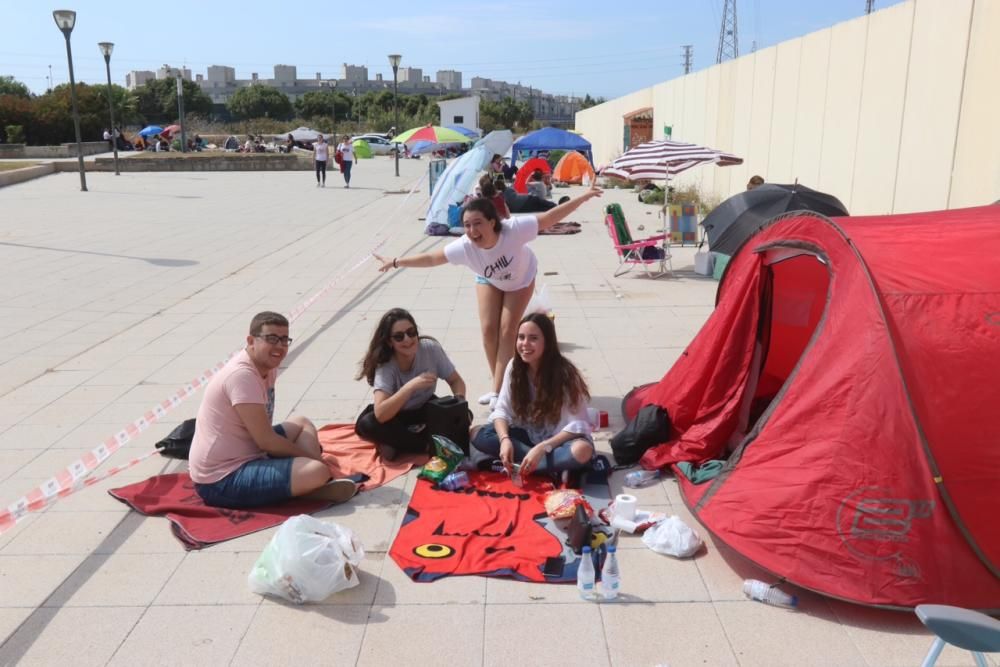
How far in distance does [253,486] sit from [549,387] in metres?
1.76

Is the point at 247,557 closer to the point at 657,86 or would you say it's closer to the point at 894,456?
the point at 894,456

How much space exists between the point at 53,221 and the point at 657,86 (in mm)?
17555

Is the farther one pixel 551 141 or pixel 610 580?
pixel 551 141

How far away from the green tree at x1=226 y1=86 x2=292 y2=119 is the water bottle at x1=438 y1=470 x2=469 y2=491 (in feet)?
272

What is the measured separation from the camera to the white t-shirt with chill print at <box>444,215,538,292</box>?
19.3 ft

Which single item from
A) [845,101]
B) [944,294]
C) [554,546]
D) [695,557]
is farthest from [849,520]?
[845,101]

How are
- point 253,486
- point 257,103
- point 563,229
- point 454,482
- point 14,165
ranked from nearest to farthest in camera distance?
point 253,486
point 454,482
point 563,229
point 14,165
point 257,103

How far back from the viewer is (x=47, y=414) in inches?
248

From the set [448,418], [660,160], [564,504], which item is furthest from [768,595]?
[660,160]

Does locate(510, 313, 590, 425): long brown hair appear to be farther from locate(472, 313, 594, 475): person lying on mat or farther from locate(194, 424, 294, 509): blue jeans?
locate(194, 424, 294, 509): blue jeans

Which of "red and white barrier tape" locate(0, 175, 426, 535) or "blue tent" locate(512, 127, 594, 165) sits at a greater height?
"blue tent" locate(512, 127, 594, 165)

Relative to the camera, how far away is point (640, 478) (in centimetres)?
491

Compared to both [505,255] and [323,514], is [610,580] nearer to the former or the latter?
[323,514]

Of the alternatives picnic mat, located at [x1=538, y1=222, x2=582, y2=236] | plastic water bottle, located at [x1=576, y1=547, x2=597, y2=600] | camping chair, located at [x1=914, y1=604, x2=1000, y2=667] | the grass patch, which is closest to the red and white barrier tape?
plastic water bottle, located at [x1=576, y1=547, x2=597, y2=600]
